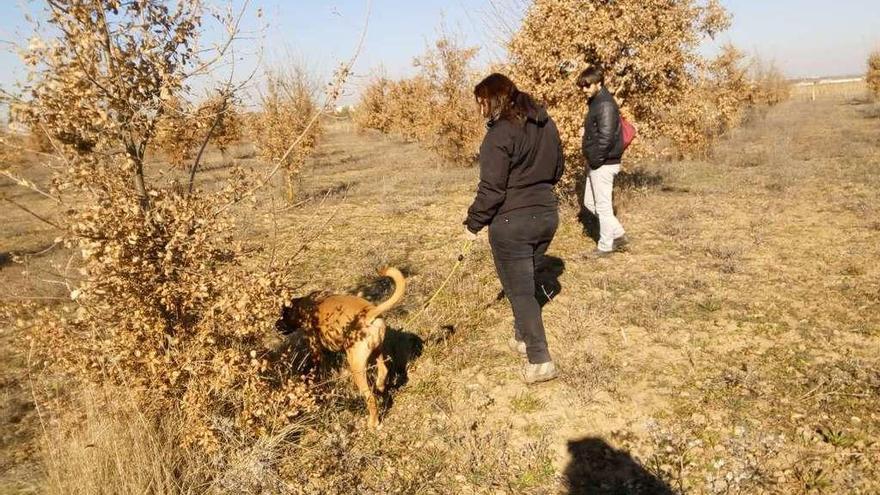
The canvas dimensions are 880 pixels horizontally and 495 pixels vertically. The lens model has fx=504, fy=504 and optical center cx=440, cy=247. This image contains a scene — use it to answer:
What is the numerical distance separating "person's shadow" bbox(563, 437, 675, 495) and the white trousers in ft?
12.2

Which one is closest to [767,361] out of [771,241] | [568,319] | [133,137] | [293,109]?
[568,319]

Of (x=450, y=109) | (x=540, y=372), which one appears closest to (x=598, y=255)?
(x=540, y=372)

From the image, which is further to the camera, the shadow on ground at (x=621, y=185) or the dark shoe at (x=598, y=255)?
the shadow on ground at (x=621, y=185)

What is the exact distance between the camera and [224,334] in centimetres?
314

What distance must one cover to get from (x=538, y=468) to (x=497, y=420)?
0.57 meters

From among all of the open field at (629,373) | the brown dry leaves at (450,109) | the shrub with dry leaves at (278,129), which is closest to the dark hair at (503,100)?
the open field at (629,373)

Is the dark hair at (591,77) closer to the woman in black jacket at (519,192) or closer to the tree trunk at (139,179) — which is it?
the woman in black jacket at (519,192)

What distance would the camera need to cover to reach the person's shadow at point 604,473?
2.99m

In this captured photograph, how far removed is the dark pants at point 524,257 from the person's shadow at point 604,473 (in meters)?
0.81

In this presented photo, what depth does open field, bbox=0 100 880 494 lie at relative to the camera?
10.3 ft

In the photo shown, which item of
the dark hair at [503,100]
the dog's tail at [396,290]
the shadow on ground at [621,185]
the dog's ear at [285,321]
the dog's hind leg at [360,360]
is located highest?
the dark hair at [503,100]

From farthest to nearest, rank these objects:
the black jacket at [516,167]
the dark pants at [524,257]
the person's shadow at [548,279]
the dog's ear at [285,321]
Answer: the person's shadow at [548,279] < the dog's ear at [285,321] < the dark pants at [524,257] < the black jacket at [516,167]

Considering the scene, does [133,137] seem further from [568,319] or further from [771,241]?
[771,241]

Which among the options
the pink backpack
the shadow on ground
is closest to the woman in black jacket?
the pink backpack
